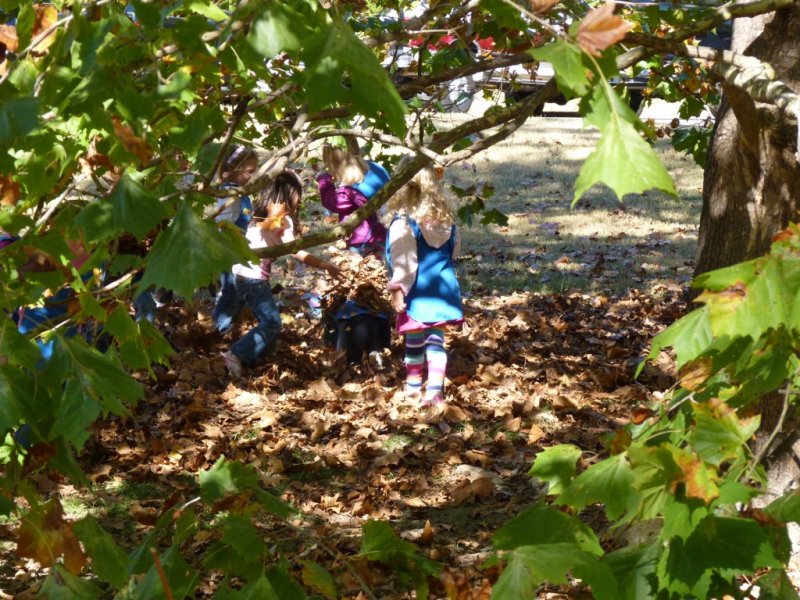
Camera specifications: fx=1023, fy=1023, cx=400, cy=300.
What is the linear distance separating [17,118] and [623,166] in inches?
45.0

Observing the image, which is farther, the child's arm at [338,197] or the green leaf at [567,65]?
the child's arm at [338,197]

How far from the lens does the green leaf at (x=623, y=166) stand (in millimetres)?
1493

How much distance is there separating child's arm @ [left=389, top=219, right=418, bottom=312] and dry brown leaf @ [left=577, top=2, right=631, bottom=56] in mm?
4661

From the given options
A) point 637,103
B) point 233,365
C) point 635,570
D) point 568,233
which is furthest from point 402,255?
point 637,103

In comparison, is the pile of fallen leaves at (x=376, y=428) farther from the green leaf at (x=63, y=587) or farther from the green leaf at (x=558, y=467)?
the green leaf at (x=63, y=587)

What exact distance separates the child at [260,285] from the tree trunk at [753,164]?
9.14 feet

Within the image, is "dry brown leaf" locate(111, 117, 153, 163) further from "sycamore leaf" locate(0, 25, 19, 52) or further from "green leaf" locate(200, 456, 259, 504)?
"green leaf" locate(200, 456, 259, 504)

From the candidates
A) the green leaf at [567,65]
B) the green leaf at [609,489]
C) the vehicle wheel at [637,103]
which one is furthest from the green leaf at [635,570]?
the vehicle wheel at [637,103]

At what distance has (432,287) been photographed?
642 cm

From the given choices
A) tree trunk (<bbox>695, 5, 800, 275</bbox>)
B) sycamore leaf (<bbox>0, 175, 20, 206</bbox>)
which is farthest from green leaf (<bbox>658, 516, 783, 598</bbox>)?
tree trunk (<bbox>695, 5, 800, 275</bbox>)

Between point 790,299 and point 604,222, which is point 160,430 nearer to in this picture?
point 790,299

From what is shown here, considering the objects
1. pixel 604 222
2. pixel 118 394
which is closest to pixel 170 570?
pixel 118 394

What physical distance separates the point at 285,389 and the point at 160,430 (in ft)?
3.40

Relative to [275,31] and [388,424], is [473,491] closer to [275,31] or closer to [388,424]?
[388,424]
